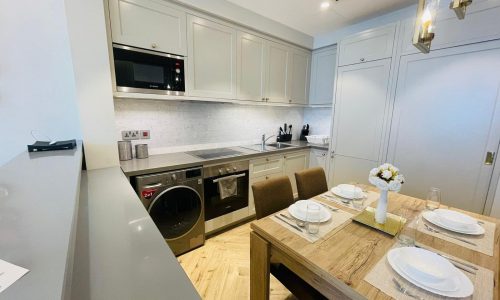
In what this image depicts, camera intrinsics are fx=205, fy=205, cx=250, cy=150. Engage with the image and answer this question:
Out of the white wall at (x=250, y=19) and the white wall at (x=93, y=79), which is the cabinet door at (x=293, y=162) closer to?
the white wall at (x=250, y=19)

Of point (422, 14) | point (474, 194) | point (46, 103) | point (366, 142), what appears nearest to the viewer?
point (422, 14)

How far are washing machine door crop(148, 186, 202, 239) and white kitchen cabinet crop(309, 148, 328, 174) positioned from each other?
1.87m

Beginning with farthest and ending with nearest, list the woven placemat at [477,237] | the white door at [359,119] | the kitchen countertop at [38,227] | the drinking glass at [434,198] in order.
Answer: the white door at [359,119] → the drinking glass at [434,198] → the woven placemat at [477,237] → the kitchen countertop at [38,227]

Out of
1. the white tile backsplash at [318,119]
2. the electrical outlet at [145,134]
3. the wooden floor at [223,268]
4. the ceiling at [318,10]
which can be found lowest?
the wooden floor at [223,268]

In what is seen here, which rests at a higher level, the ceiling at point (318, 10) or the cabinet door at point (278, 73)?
the ceiling at point (318, 10)

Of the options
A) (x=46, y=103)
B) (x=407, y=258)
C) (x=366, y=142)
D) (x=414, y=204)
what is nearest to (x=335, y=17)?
(x=366, y=142)

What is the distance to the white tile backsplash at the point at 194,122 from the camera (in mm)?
2109

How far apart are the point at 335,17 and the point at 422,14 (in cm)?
182

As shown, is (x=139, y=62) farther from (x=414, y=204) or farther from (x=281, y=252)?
(x=414, y=204)

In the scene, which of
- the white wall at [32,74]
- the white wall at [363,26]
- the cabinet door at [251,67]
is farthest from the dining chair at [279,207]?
the white wall at [363,26]

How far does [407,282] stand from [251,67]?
2406mm

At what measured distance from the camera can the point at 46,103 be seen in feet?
5.63

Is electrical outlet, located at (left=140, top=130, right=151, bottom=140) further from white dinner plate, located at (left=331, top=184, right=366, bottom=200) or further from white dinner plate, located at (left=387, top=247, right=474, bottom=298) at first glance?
white dinner plate, located at (left=387, top=247, right=474, bottom=298)

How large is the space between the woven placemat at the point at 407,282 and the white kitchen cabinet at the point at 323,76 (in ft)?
8.44
